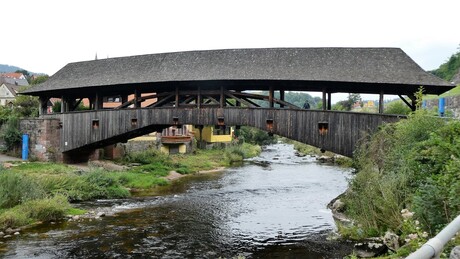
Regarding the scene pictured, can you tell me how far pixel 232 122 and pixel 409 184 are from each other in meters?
8.67

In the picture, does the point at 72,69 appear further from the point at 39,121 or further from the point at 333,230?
the point at 333,230

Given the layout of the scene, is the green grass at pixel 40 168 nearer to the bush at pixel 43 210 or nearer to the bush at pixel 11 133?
the bush at pixel 11 133

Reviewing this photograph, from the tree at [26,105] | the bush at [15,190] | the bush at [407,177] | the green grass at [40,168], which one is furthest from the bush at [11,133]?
the bush at [407,177]

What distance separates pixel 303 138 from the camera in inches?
575

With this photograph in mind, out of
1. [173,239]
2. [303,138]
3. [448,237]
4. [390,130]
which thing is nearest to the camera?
[448,237]

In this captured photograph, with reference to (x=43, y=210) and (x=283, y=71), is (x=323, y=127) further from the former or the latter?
(x=43, y=210)

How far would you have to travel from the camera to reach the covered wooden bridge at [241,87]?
13.9 m

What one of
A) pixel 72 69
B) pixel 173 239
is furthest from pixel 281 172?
pixel 173 239

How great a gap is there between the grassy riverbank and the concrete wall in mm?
1232

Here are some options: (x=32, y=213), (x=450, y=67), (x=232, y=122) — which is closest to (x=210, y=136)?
(x=450, y=67)

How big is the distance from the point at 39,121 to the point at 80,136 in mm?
2361

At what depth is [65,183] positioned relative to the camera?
15.2m

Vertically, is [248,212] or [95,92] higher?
[95,92]

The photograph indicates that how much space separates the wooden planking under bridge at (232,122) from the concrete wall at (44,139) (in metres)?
0.35
